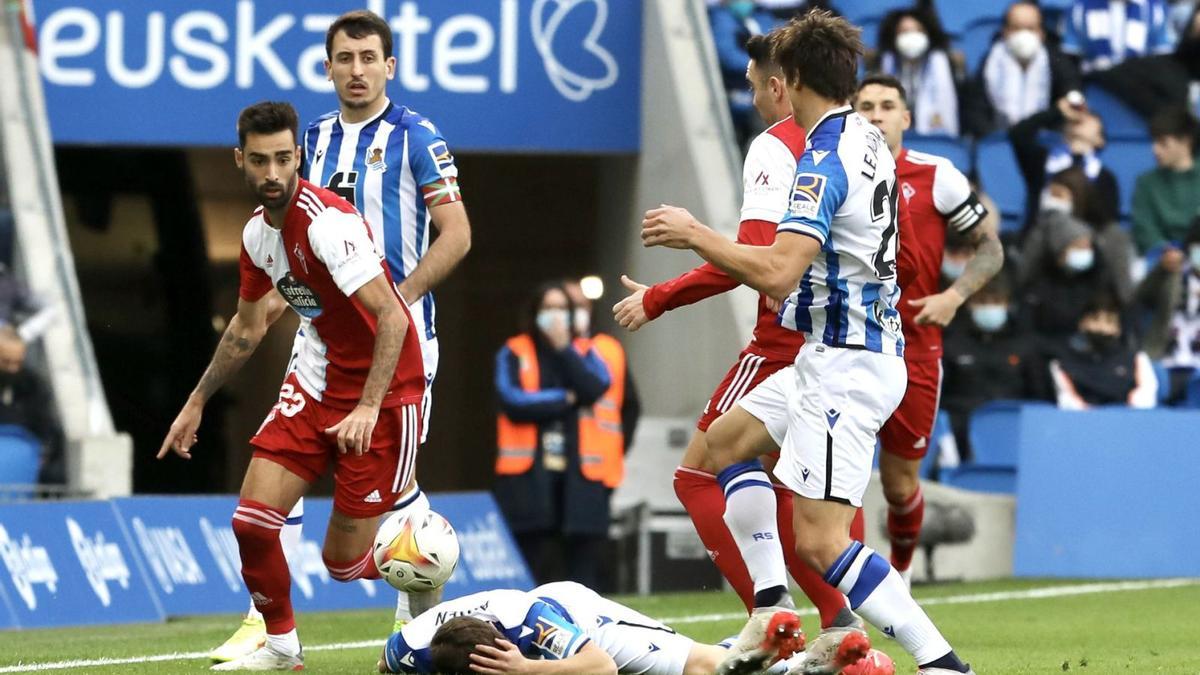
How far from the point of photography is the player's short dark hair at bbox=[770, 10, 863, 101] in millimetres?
6328

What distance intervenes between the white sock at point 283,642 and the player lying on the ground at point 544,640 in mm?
735

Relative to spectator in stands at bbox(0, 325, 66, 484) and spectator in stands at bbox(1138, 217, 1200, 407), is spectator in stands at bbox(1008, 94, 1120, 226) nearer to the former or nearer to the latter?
spectator in stands at bbox(1138, 217, 1200, 407)

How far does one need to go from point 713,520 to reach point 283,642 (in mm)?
1512

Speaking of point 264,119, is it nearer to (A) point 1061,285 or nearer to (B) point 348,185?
(B) point 348,185

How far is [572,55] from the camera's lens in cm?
1514

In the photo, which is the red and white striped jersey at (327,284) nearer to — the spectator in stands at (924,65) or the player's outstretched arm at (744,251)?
the player's outstretched arm at (744,251)

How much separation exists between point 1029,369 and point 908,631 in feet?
26.7

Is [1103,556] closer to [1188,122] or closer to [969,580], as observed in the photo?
[969,580]

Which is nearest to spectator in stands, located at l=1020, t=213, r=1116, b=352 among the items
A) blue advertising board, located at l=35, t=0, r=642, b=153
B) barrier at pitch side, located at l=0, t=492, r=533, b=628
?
blue advertising board, located at l=35, t=0, r=642, b=153

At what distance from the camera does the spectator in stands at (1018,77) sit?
1552 centimetres

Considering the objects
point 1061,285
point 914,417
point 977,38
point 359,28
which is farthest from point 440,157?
point 977,38

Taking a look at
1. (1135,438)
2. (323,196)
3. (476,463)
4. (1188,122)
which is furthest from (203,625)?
(476,463)

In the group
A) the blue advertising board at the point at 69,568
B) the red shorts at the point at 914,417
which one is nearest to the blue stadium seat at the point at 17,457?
the blue advertising board at the point at 69,568

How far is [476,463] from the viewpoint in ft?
65.3
